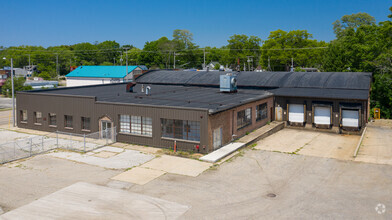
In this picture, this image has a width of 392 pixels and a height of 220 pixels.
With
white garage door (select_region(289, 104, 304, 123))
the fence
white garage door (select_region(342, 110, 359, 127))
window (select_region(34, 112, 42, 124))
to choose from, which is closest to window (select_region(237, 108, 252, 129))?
white garage door (select_region(289, 104, 304, 123))

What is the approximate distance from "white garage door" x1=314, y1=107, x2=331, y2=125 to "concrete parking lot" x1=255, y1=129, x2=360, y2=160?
140cm

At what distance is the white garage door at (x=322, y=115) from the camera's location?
3503cm

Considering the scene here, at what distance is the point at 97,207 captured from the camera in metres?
16.0

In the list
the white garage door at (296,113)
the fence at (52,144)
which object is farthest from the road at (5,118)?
the white garage door at (296,113)

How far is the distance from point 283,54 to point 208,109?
74.7m

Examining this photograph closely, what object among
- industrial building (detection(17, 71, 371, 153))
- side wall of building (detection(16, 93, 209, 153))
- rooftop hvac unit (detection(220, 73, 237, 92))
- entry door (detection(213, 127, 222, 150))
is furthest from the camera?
rooftop hvac unit (detection(220, 73, 237, 92))

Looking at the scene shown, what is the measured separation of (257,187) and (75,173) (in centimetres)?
1084

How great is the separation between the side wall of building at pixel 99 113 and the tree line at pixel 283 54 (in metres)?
24.0

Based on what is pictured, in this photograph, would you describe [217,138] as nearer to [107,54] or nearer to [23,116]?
[23,116]

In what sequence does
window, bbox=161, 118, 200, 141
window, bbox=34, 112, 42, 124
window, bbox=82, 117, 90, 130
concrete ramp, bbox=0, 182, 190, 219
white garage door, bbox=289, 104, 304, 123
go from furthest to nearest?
1. white garage door, bbox=289, 104, 304, 123
2. window, bbox=34, 112, 42, 124
3. window, bbox=82, 117, 90, 130
4. window, bbox=161, 118, 200, 141
5. concrete ramp, bbox=0, 182, 190, 219

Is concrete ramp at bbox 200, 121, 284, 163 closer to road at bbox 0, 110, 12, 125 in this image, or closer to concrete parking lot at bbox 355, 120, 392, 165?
concrete parking lot at bbox 355, 120, 392, 165

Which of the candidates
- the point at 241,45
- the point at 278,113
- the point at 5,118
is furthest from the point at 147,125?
the point at 241,45

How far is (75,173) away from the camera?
2092 cm

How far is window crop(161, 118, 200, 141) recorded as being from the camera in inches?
1004
